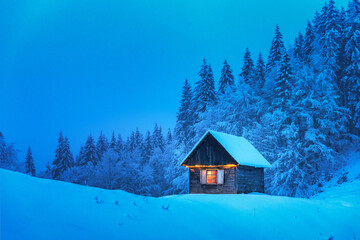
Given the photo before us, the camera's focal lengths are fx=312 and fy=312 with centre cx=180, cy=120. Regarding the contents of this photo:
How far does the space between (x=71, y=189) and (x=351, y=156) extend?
33265 mm

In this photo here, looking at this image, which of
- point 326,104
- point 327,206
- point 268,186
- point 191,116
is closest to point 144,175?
point 191,116

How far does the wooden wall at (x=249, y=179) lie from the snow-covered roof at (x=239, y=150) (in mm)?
Answer: 722

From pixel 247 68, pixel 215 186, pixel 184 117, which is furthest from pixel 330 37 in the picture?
pixel 215 186

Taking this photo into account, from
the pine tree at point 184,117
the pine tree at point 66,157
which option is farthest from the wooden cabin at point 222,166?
the pine tree at point 66,157

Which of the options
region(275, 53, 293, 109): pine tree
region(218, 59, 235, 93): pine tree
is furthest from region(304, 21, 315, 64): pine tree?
region(218, 59, 235, 93): pine tree

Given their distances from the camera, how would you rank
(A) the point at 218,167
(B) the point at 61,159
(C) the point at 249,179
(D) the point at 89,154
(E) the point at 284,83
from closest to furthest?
(A) the point at 218,167 < (C) the point at 249,179 < (E) the point at 284,83 < (B) the point at 61,159 < (D) the point at 89,154

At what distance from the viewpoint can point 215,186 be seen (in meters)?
27.3

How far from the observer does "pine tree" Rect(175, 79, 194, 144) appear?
→ 46.4 metres

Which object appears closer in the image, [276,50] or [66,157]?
[276,50]

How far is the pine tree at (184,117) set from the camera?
152 feet

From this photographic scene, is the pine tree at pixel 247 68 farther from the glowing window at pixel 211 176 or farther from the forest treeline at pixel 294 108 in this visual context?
the glowing window at pixel 211 176

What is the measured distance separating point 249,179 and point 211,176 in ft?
11.4

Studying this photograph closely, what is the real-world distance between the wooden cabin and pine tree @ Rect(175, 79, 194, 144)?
650 inches

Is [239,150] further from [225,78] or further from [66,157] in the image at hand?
[66,157]
